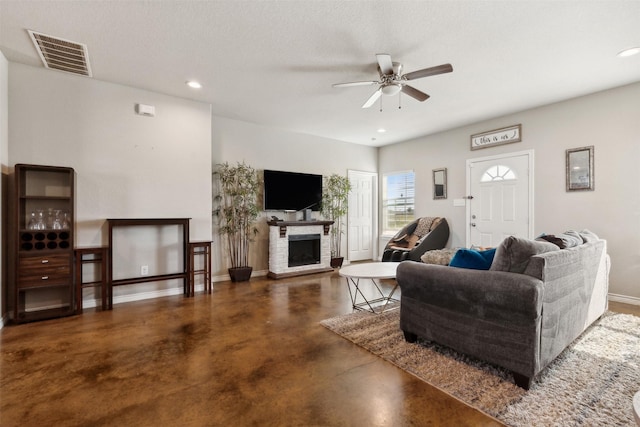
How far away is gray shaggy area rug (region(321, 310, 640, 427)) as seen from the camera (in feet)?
5.31

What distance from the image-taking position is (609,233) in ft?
12.5

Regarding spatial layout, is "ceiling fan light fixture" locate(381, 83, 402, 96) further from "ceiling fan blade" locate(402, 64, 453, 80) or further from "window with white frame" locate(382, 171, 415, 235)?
"window with white frame" locate(382, 171, 415, 235)

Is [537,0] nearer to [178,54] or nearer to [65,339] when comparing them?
[178,54]

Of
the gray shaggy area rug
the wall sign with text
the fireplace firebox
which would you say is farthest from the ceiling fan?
the fireplace firebox

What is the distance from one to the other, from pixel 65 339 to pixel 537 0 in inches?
185

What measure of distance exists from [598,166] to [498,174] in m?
1.24

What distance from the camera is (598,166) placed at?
3893 mm

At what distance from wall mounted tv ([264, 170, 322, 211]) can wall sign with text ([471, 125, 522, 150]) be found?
2.84 m

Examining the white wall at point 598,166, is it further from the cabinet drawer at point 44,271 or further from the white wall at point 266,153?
the cabinet drawer at point 44,271

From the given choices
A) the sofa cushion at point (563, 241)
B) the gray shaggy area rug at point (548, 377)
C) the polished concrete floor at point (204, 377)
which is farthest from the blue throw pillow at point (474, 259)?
the polished concrete floor at point (204, 377)

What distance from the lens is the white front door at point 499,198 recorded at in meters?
4.59

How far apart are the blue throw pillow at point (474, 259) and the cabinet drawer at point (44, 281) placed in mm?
3823

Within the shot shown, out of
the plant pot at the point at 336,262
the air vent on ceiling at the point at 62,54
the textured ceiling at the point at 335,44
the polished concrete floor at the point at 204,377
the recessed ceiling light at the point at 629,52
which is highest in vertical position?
the air vent on ceiling at the point at 62,54

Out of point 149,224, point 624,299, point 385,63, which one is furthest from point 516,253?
point 149,224
